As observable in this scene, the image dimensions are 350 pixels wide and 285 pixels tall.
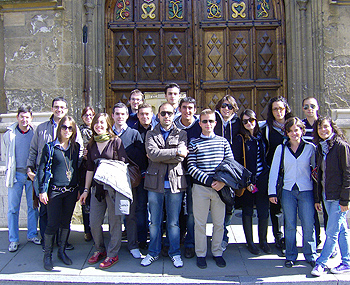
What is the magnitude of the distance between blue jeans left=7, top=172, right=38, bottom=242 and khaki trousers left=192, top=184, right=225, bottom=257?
7.66 ft

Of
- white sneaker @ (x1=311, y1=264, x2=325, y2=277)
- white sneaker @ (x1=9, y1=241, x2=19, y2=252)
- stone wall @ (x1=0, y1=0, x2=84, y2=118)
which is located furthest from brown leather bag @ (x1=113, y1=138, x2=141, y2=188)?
stone wall @ (x1=0, y1=0, x2=84, y2=118)

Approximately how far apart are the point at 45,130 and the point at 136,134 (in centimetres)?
121

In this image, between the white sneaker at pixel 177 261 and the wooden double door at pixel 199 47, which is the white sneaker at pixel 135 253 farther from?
the wooden double door at pixel 199 47

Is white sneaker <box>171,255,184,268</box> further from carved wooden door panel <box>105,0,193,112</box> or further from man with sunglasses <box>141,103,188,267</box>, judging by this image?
carved wooden door panel <box>105,0,193,112</box>

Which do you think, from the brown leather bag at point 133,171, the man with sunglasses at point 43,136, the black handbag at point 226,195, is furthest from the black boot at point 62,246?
the black handbag at point 226,195

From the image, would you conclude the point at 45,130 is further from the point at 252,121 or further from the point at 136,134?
the point at 252,121

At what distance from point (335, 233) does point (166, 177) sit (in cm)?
192

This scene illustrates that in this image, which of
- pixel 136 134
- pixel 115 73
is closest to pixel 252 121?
pixel 136 134

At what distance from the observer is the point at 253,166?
14.6 ft

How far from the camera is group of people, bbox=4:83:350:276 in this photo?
4008 millimetres

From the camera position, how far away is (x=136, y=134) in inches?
175

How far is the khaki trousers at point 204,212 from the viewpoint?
13.6 feet

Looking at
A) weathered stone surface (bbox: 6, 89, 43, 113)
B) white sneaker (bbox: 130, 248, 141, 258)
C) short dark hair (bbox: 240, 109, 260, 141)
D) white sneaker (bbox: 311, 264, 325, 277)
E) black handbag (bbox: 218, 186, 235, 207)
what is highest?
weathered stone surface (bbox: 6, 89, 43, 113)

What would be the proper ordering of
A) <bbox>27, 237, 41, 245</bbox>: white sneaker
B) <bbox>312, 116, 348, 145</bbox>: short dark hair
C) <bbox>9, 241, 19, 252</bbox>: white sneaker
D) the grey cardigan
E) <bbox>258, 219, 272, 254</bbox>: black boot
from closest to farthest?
<bbox>312, 116, 348, 145</bbox>: short dark hair
the grey cardigan
<bbox>258, 219, 272, 254</bbox>: black boot
<bbox>9, 241, 19, 252</bbox>: white sneaker
<bbox>27, 237, 41, 245</bbox>: white sneaker
